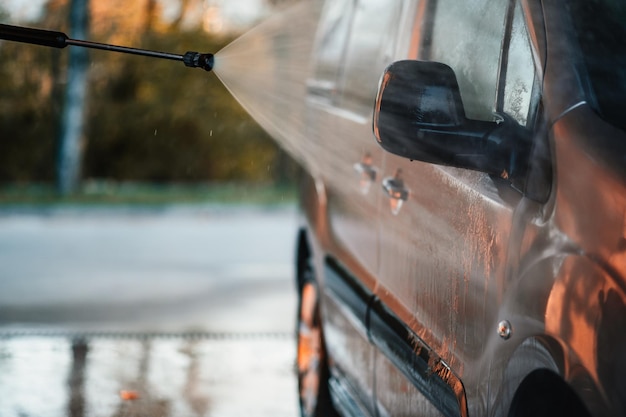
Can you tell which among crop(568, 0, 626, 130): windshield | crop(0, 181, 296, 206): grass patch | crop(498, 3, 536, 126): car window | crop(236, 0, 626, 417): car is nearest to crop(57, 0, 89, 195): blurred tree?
crop(0, 181, 296, 206): grass patch

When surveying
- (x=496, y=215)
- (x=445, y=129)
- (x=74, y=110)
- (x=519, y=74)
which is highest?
(x=519, y=74)

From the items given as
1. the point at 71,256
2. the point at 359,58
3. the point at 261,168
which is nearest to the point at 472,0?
the point at 359,58

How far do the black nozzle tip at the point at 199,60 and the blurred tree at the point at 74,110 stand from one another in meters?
13.6

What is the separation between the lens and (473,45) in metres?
3.32

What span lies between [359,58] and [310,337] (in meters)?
1.47

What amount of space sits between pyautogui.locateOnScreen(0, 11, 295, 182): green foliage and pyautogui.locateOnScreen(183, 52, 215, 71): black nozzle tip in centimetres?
1480

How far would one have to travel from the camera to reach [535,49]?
2.84m

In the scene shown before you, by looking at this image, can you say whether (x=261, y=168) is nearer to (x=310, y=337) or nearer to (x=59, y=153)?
(x=59, y=153)

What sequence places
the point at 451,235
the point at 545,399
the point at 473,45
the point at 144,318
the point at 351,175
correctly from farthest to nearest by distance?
the point at 144,318 < the point at 351,175 < the point at 473,45 < the point at 451,235 < the point at 545,399

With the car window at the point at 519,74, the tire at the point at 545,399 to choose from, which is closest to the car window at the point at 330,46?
the car window at the point at 519,74

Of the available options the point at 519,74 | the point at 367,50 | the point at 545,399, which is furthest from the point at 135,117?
the point at 545,399

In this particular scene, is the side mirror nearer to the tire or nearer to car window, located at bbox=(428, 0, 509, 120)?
car window, located at bbox=(428, 0, 509, 120)

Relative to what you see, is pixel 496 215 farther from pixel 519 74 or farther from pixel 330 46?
pixel 330 46

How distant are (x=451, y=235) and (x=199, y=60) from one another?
53.5 inches
